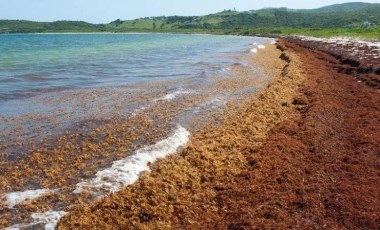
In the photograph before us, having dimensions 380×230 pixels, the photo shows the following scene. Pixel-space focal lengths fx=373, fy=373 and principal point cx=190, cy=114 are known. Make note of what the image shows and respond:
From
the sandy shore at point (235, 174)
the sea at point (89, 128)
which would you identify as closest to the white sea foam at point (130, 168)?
the sea at point (89, 128)

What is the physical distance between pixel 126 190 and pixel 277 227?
3.65 m

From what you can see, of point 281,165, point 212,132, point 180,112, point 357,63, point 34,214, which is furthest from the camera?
point 357,63

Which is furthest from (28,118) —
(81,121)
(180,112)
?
(180,112)

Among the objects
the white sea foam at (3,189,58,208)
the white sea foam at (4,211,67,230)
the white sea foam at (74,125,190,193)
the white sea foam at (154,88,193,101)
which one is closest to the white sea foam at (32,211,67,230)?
the white sea foam at (4,211,67,230)

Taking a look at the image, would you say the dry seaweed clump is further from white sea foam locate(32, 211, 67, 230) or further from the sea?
the sea

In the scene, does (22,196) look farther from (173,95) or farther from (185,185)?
(173,95)

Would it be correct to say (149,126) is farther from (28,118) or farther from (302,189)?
(302,189)

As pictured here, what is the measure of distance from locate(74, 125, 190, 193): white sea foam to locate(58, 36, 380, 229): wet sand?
1.32ft

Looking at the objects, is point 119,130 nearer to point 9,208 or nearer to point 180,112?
point 180,112

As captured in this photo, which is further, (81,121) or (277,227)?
(81,121)

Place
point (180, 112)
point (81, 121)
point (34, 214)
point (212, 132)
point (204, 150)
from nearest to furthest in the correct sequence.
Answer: point (34, 214)
point (204, 150)
point (212, 132)
point (81, 121)
point (180, 112)

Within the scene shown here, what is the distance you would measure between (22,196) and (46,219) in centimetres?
138

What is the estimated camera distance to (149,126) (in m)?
14.5

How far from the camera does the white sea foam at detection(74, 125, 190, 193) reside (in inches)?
372
